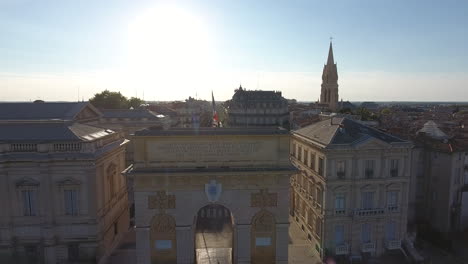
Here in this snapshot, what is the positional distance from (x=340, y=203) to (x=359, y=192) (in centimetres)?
204

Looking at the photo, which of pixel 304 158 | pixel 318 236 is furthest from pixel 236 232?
pixel 304 158

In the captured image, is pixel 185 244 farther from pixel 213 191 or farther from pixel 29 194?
pixel 29 194

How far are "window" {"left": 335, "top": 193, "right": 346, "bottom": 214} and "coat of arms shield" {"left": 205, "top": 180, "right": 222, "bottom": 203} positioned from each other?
12.3 meters

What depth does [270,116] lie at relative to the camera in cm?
9494

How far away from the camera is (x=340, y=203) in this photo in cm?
2866

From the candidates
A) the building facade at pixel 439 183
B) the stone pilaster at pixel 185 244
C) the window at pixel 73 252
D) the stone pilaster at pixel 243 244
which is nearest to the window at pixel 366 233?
the building facade at pixel 439 183

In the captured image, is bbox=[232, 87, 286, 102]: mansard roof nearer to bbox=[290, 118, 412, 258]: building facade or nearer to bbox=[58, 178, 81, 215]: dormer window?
bbox=[290, 118, 412, 258]: building facade

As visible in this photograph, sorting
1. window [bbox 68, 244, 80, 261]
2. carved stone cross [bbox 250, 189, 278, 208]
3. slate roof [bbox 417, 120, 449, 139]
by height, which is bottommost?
window [bbox 68, 244, 80, 261]

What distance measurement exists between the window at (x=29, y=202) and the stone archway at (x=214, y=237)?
1370 centimetres

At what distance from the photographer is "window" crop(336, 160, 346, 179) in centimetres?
2822

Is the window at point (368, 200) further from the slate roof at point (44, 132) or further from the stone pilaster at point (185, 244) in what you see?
the slate roof at point (44, 132)

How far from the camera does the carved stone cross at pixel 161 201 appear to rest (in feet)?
73.6

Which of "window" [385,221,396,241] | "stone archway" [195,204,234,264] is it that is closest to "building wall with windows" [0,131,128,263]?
"stone archway" [195,204,234,264]

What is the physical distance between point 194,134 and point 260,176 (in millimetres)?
5709
